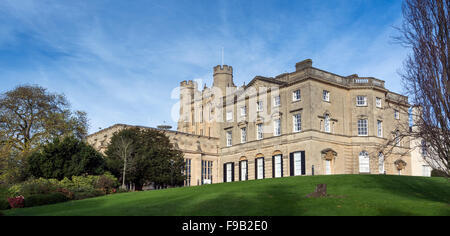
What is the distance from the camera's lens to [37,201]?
90.0ft

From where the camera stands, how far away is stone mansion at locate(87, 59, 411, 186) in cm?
4109

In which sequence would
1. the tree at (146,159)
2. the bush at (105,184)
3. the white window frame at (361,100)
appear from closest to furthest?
1. the bush at (105,184)
2. the tree at (146,159)
3. the white window frame at (361,100)

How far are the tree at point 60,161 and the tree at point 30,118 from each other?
5100 mm

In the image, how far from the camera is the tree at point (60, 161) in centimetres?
3622

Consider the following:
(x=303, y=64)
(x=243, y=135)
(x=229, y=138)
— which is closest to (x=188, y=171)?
(x=229, y=138)

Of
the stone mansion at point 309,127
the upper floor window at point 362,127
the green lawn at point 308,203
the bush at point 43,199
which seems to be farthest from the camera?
the upper floor window at point 362,127

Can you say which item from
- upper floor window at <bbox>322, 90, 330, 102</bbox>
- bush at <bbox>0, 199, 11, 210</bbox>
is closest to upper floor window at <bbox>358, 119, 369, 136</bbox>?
upper floor window at <bbox>322, 90, 330, 102</bbox>

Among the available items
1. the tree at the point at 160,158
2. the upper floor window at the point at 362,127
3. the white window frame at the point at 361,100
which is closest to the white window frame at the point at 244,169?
the tree at the point at 160,158

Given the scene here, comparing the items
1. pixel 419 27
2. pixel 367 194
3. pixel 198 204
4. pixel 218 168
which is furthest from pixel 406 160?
pixel 198 204

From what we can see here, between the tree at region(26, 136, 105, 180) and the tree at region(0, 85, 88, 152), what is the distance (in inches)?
201

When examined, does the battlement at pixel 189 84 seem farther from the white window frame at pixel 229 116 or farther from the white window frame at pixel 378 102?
the white window frame at pixel 378 102

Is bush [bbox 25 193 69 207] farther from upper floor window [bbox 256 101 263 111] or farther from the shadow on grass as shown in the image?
upper floor window [bbox 256 101 263 111]
